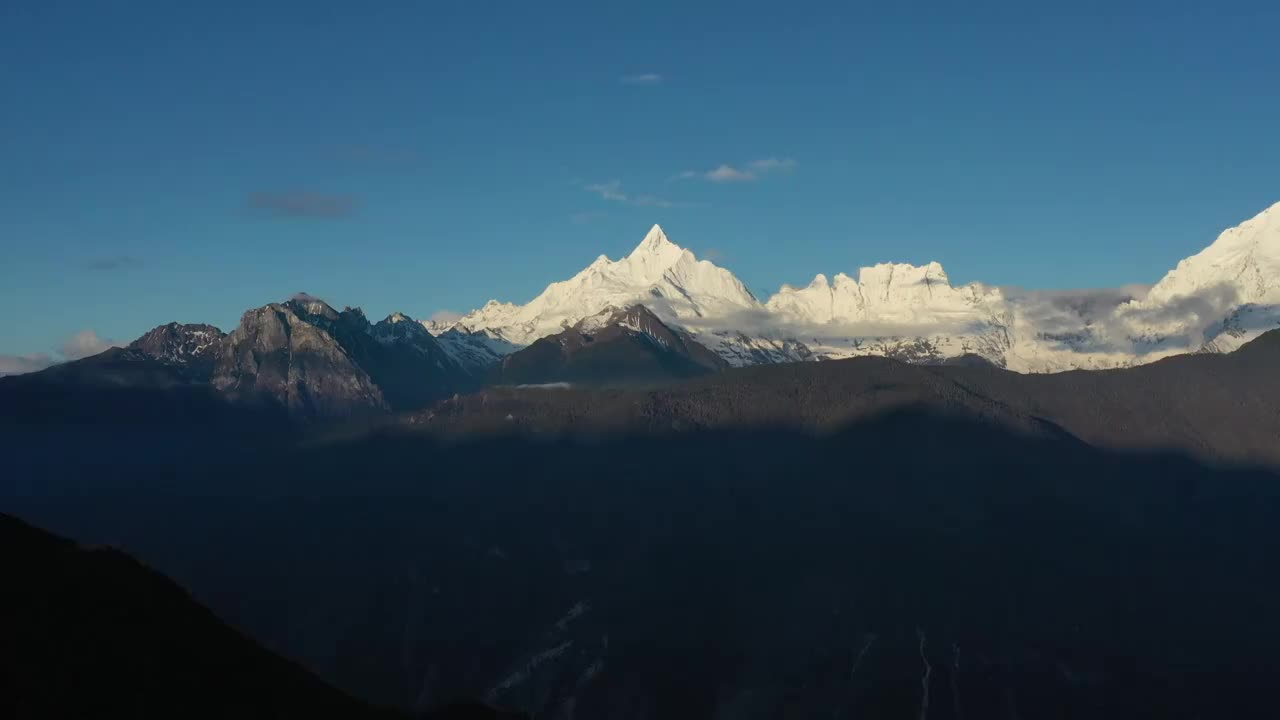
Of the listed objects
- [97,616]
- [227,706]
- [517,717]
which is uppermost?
[97,616]

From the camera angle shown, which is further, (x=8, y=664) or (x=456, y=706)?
(x=456, y=706)

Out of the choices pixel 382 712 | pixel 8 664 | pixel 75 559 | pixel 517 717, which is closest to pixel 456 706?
pixel 517 717

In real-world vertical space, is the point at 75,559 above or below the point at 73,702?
above

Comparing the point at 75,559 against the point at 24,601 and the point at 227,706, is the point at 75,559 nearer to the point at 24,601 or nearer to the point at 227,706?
the point at 24,601

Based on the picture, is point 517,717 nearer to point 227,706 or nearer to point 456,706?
point 456,706

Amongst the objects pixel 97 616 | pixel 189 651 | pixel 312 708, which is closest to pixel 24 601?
pixel 97 616

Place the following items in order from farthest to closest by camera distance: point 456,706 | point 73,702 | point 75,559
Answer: point 456,706, point 75,559, point 73,702

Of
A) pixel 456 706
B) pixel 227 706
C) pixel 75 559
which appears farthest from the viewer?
pixel 456 706
